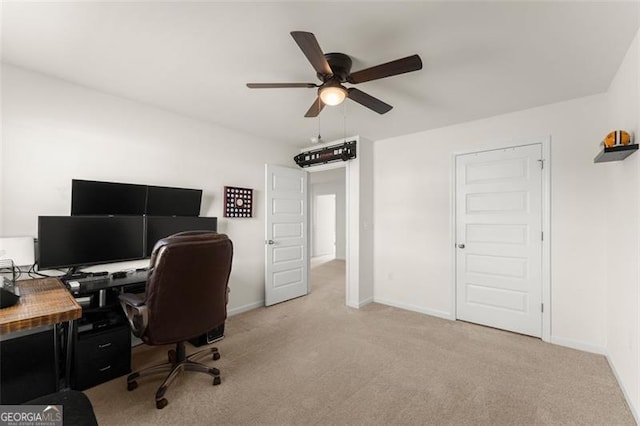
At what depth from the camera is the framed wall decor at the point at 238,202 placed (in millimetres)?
3623

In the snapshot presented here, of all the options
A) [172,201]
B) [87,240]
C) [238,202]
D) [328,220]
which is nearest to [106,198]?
[87,240]

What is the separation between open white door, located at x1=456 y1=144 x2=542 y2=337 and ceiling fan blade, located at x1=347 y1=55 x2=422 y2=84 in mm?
2182

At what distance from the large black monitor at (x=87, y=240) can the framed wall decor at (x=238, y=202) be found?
107 centimetres

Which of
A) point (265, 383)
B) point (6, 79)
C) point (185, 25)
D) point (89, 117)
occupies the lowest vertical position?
point (265, 383)

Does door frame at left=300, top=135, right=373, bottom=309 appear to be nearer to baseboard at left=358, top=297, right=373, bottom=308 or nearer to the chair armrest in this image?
baseboard at left=358, top=297, right=373, bottom=308

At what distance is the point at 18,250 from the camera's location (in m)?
2.14

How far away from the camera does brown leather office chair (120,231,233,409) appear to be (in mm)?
1812

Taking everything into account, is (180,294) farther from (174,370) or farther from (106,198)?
(106,198)

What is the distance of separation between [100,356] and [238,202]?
84.4 inches

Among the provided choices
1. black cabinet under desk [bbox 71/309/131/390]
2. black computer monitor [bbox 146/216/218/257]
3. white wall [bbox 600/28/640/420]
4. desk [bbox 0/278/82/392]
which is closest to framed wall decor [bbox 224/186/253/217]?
black computer monitor [bbox 146/216/218/257]

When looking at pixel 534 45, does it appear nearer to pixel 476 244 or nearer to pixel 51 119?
pixel 476 244

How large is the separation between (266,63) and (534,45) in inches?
76.3

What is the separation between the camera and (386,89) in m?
2.58

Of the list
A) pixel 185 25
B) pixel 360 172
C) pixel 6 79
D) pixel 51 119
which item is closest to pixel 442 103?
pixel 360 172
